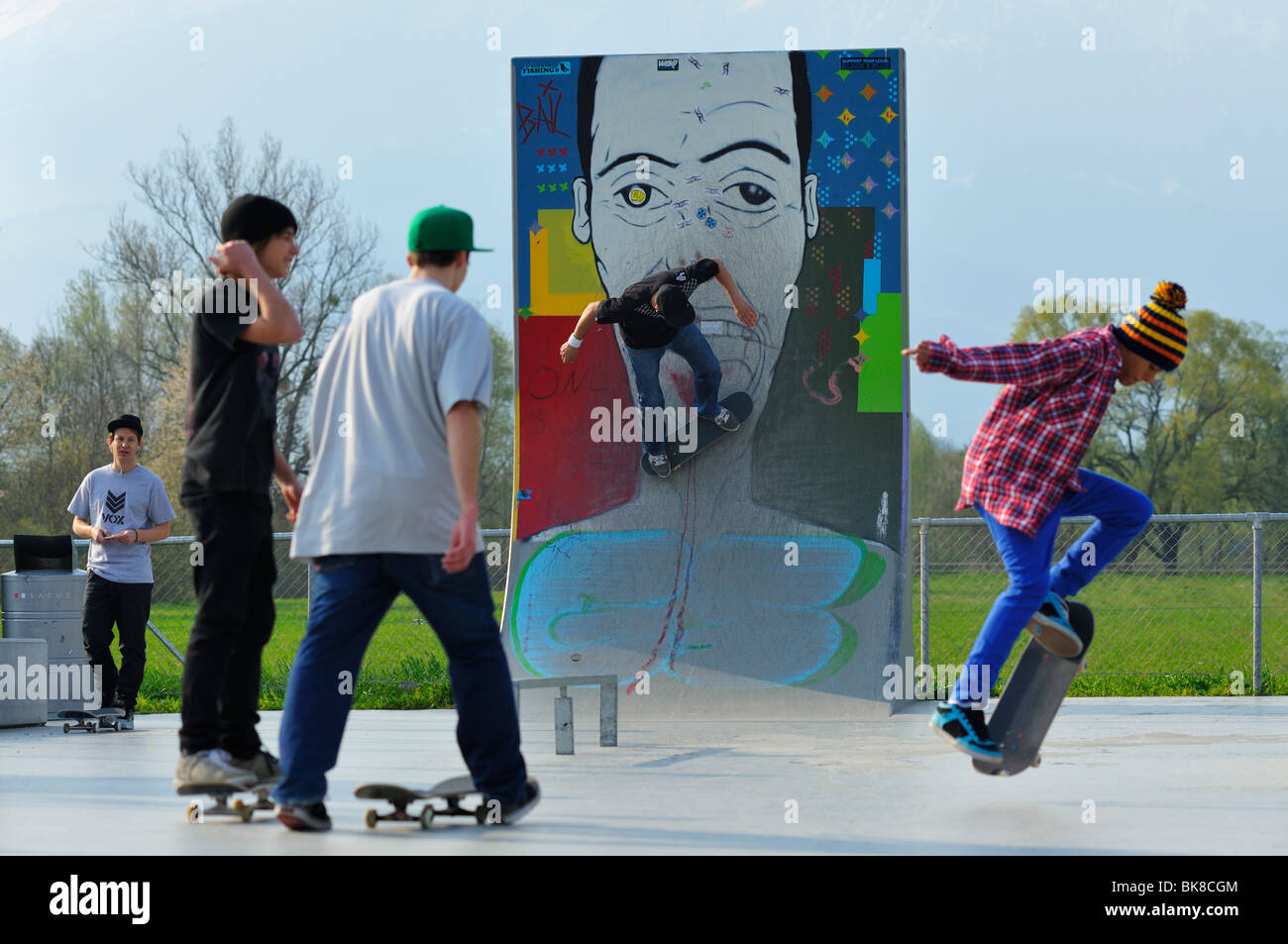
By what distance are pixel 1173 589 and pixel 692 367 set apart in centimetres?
623

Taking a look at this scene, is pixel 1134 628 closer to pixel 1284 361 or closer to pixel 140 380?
pixel 140 380

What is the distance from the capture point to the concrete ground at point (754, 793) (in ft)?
13.1

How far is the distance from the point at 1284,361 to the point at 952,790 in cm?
3819

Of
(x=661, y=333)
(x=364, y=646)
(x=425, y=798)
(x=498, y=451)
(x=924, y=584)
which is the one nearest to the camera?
(x=364, y=646)

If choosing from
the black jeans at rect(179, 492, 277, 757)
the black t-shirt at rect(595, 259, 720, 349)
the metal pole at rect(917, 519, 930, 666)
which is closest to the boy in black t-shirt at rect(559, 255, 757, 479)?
the black t-shirt at rect(595, 259, 720, 349)

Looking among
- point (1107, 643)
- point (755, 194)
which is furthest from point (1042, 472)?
point (1107, 643)

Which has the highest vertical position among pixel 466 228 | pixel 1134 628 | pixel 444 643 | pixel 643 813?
pixel 466 228

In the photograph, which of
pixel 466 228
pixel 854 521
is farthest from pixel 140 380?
pixel 466 228

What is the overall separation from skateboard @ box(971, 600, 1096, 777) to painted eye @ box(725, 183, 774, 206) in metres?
4.42

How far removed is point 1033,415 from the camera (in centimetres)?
518

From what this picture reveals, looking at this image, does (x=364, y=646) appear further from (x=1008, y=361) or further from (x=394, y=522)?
(x=1008, y=361)

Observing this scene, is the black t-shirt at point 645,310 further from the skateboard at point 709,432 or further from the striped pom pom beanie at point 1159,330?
the striped pom pom beanie at point 1159,330

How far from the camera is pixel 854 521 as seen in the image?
8555 mm
